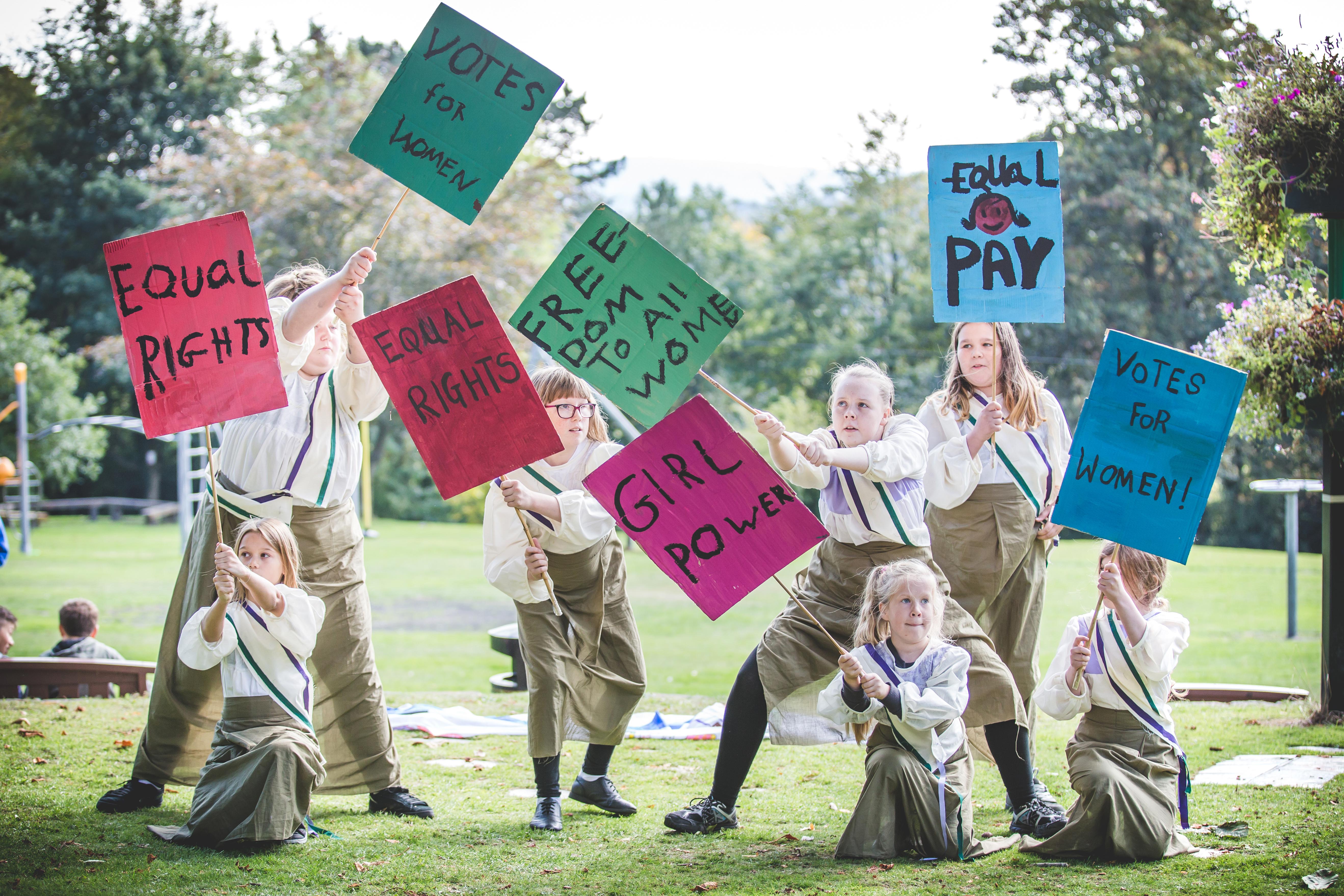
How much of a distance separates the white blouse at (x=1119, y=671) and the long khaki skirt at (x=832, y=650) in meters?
0.14

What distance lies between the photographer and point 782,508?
3.81m

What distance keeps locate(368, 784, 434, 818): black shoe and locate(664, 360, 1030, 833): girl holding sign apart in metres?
0.89

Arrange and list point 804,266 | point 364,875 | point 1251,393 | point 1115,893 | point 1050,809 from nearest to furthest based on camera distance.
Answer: point 1115,893, point 364,875, point 1050,809, point 1251,393, point 804,266

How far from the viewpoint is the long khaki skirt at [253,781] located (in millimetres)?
3791

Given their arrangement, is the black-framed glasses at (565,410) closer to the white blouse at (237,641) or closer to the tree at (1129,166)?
the white blouse at (237,641)

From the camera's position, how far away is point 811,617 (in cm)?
378

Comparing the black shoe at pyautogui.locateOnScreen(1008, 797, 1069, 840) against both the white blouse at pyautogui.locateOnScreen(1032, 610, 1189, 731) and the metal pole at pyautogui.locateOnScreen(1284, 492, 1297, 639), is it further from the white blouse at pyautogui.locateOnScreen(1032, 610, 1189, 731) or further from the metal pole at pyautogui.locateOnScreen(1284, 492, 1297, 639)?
the metal pole at pyautogui.locateOnScreen(1284, 492, 1297, 639)

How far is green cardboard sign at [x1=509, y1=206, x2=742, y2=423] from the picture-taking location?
3945mm

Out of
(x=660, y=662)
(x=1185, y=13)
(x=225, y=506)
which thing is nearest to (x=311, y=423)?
(x=225, y=506)

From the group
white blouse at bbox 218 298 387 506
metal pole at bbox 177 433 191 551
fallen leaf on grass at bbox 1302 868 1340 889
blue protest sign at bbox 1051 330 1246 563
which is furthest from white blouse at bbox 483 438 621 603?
metal pole at bbox 177 433 191 551

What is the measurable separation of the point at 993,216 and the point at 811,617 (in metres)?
1.58

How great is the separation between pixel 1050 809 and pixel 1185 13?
23.9 m

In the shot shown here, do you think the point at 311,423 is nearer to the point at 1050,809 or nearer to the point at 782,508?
the point at 782,508

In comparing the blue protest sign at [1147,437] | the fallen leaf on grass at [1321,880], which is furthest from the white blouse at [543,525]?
the fallen leaf on grass at [1321,880]
